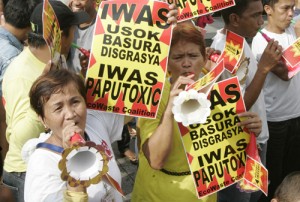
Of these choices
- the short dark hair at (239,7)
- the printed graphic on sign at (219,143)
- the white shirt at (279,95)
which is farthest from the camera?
the white shirt at (279,95)

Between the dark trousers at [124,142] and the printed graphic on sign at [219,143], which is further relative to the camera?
the dark trousers at [124,142]

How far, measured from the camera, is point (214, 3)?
3008 millimetres

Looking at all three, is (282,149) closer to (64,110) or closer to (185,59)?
(185,59)

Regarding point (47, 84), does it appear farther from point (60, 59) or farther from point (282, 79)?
point (282, 79)

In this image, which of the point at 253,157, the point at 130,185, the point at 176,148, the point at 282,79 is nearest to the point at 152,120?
the point at 176,148

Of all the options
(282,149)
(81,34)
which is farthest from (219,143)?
(81,34)

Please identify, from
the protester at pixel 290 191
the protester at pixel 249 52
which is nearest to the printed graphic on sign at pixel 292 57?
the protester at pixel 249 52

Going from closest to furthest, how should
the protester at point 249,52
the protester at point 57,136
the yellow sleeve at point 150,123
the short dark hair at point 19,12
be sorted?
the protester at point 57,136
the yellow sleeve at point 150,123
the protester at point 249,52
the short dark hair at point 19,12

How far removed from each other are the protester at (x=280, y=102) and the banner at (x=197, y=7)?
743mm

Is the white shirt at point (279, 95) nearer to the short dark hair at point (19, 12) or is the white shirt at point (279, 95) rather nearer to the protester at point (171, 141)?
the protester at point (171, 141)

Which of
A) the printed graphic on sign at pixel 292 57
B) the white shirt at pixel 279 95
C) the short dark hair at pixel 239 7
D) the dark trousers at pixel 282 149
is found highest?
the short dark hair at pixel 239 7

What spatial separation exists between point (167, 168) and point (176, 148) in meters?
0.11

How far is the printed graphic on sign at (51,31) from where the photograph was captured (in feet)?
7.86

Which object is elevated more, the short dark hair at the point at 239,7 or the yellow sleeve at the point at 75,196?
the short dark hair at the point at 239,7
